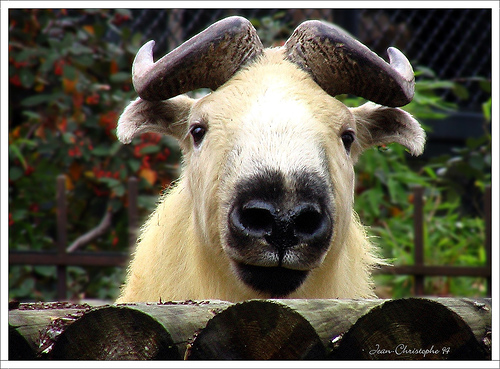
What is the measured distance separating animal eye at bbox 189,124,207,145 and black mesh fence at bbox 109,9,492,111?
4.53m

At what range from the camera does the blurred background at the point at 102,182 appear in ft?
23.3

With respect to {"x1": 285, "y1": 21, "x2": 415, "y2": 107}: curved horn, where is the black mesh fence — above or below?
below

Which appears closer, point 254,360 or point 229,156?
point 254,360

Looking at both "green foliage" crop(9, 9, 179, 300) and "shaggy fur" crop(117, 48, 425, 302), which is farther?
"green foliage" crop(9, 9, 179, 300)

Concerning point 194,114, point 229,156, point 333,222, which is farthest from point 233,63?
point 333,222

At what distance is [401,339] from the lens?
2.29 meters

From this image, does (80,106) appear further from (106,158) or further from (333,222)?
(333,222)

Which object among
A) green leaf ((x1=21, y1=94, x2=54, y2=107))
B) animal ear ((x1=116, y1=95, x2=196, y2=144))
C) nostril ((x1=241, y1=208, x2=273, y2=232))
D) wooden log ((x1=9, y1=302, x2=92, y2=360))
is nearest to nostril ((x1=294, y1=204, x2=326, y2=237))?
nostril ((x1=241, y1=208, x2=273, y2=232))

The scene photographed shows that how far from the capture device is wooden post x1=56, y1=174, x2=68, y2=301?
678 cm

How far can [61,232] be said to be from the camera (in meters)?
6.95

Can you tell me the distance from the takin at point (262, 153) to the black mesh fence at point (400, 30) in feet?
14.2

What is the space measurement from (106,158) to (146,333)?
221 inches

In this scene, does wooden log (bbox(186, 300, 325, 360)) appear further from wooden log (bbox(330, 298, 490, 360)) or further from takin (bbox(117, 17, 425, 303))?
takin (bbox(117, 17, 425, 303))

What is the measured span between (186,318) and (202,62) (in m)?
1.77
